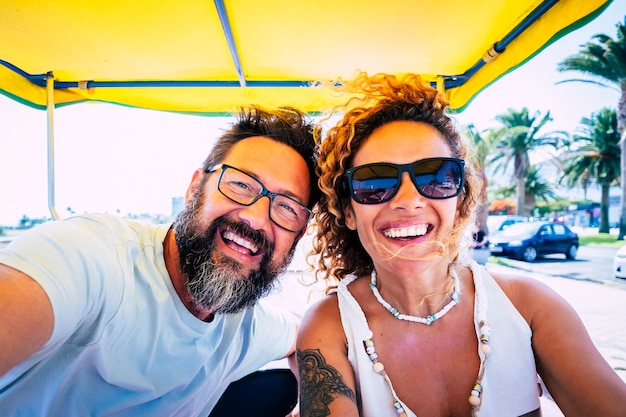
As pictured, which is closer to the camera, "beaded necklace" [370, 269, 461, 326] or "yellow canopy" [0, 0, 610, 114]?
"beaded necklace" [370, 269, 461, 326]

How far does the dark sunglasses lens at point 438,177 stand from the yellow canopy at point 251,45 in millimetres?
928

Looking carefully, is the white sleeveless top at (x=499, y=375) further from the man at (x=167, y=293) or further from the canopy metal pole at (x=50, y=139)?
the canopy metal pole at (x=50, y=139)

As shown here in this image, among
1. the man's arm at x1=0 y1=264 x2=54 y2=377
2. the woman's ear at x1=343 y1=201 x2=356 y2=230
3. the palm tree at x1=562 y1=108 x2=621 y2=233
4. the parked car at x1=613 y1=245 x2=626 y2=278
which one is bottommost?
the parked car at x1=613 y1=245 x2=626 y2=278

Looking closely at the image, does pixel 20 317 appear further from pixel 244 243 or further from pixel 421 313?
pixel 421 313

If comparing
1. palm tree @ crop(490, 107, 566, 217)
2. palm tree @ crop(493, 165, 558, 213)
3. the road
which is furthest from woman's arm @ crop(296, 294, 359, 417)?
palm tree @ crop(493, 165, 558, 213)

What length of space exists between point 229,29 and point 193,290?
1541mm

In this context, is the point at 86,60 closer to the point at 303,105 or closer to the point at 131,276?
the point at 303,105

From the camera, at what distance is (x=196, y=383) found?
5.28ft

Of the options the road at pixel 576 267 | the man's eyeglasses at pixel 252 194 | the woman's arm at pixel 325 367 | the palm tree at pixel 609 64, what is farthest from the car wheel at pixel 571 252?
the man's eyeglasses at pixel 252 194

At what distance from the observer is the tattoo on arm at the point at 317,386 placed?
1359 mm

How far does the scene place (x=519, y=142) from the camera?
30.9 meters

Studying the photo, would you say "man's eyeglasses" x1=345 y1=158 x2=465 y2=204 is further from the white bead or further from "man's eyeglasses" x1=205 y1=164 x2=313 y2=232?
the white bead

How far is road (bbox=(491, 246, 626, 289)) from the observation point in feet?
34.3

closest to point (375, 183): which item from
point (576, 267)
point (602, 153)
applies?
point (576, 267)
